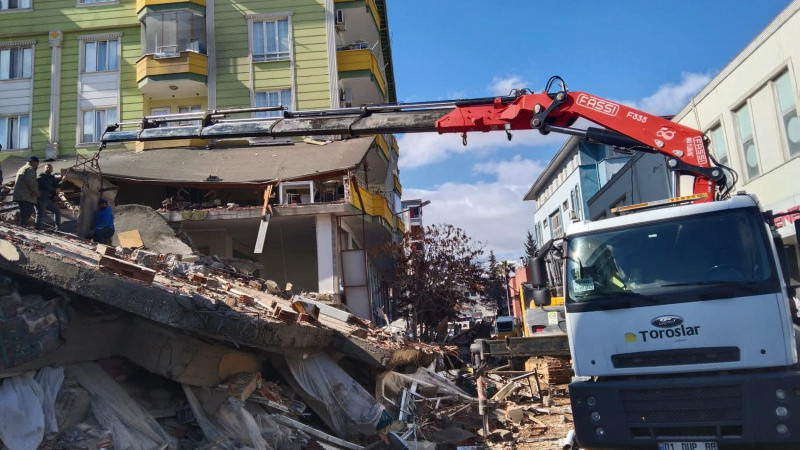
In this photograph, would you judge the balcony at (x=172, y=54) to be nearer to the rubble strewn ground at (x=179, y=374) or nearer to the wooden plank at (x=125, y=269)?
the rubble strewn ground at (x=179, y=374)

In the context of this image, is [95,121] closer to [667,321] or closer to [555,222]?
[667,321]

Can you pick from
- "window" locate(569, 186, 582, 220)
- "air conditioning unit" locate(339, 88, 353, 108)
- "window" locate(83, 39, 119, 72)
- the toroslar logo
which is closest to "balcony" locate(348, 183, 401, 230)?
"air conditioning unit" locate(339, 88, 353, 108)

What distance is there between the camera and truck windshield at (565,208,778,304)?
247 inches

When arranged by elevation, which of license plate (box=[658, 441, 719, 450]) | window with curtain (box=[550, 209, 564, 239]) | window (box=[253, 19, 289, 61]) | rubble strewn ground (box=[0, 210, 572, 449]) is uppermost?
window (box=[253, 19, 289, 61])

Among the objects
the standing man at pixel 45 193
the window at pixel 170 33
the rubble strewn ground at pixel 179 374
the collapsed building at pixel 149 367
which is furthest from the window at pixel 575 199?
the collapsed building at pixel 149 367

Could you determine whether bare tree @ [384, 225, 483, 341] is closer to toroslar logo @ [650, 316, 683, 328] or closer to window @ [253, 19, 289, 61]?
window @ [253, 19, 289, 61]

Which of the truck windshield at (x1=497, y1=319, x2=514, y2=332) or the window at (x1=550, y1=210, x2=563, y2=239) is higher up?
the window at (x1=550, y1=210, x2=563, y2=239)

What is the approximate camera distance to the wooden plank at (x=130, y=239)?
15508 millimetres

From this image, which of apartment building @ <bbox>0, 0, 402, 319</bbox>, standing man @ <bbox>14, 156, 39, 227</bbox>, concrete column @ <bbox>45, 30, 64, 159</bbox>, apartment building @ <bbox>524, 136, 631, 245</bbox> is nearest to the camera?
standing man @ <bbox>14, 156, 39, 227</bbox>

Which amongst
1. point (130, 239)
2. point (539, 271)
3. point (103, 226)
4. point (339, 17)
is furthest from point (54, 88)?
point (539, 271)

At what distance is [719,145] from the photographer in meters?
16.4

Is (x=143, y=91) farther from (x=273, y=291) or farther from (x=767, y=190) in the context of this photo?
(x=767, y=190)

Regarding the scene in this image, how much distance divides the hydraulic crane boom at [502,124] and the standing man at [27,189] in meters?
2.49

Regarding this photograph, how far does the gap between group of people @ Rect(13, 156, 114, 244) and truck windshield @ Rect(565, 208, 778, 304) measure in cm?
1029
